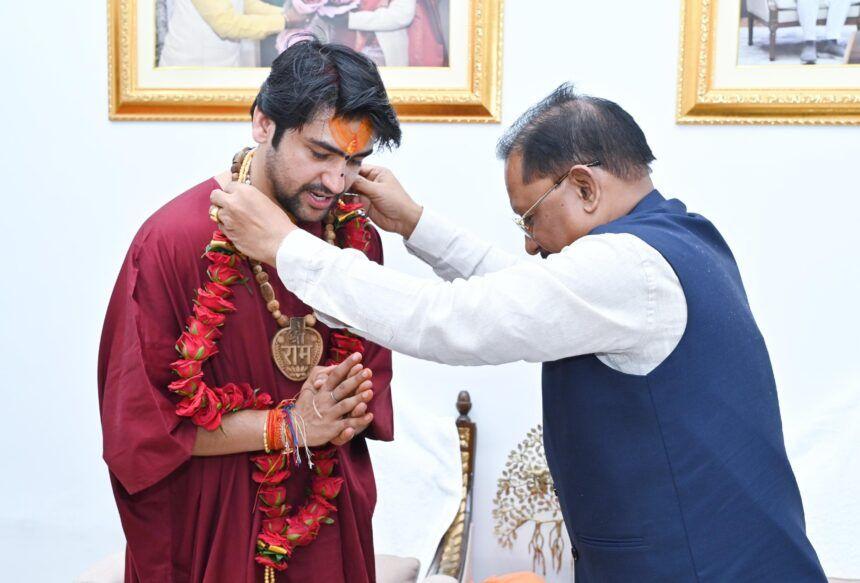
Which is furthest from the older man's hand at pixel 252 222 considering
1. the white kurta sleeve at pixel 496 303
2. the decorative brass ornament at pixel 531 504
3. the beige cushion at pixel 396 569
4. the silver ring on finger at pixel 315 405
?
the decorative brass ornament at pixel 531 504

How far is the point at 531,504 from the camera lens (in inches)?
135

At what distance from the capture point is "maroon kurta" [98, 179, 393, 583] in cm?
172

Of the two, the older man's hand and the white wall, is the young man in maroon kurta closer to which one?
the older man's hand

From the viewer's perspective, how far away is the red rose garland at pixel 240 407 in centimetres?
176

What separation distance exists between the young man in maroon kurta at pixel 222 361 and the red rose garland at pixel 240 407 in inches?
1.0

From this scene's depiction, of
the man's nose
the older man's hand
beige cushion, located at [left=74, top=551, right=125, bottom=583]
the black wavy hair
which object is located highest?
the black wavy hair

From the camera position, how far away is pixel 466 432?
11.3 ft

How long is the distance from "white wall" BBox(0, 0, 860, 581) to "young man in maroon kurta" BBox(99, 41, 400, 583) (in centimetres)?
162

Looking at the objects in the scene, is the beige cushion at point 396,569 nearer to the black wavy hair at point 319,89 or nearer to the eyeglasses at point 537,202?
the eyeglasses at point 537,202

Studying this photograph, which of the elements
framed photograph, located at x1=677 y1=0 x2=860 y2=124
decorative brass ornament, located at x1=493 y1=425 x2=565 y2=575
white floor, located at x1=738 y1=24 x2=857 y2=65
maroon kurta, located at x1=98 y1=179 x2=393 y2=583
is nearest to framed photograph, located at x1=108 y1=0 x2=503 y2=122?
framed photograph, located at x1=677 y1=0 x2=860 y2=124

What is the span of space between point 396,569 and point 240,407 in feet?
4.60

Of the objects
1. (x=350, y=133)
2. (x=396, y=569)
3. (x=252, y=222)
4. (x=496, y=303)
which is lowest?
(x=396, y=569)

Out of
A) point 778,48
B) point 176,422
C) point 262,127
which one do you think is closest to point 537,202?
point 262,127

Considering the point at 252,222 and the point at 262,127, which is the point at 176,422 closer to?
the point at 252,222
